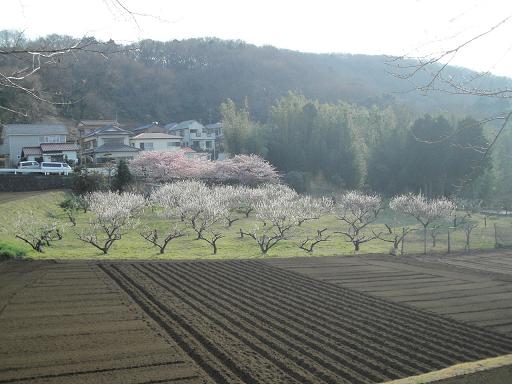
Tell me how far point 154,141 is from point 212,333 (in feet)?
158

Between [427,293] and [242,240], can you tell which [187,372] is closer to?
[427,293]

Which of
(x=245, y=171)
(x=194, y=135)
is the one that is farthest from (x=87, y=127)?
(x=245, y=171)

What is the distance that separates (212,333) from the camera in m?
9.40

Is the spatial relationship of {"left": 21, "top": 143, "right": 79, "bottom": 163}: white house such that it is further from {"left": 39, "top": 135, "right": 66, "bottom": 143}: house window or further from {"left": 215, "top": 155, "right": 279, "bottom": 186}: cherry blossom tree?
{"left": 215, "top": 155, "right": 279, "bottom": 186}: cherry blossom tree

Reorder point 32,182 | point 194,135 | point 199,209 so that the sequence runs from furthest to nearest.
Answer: point 194,135 < point 32,182 < point 199,209

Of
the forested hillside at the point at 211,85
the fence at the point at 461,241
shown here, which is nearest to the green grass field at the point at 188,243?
the fence at the point at 461,241

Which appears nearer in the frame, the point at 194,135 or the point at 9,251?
the point at 9,251

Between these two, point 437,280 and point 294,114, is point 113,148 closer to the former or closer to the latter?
point 294,114

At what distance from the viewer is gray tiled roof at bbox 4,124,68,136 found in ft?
155

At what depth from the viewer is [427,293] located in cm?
1402

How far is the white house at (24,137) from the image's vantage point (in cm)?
4725

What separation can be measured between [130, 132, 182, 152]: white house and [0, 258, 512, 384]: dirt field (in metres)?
40.9

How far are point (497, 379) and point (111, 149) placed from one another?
48677 mm

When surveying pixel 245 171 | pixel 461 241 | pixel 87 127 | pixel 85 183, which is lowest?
A: pixel 461 241
